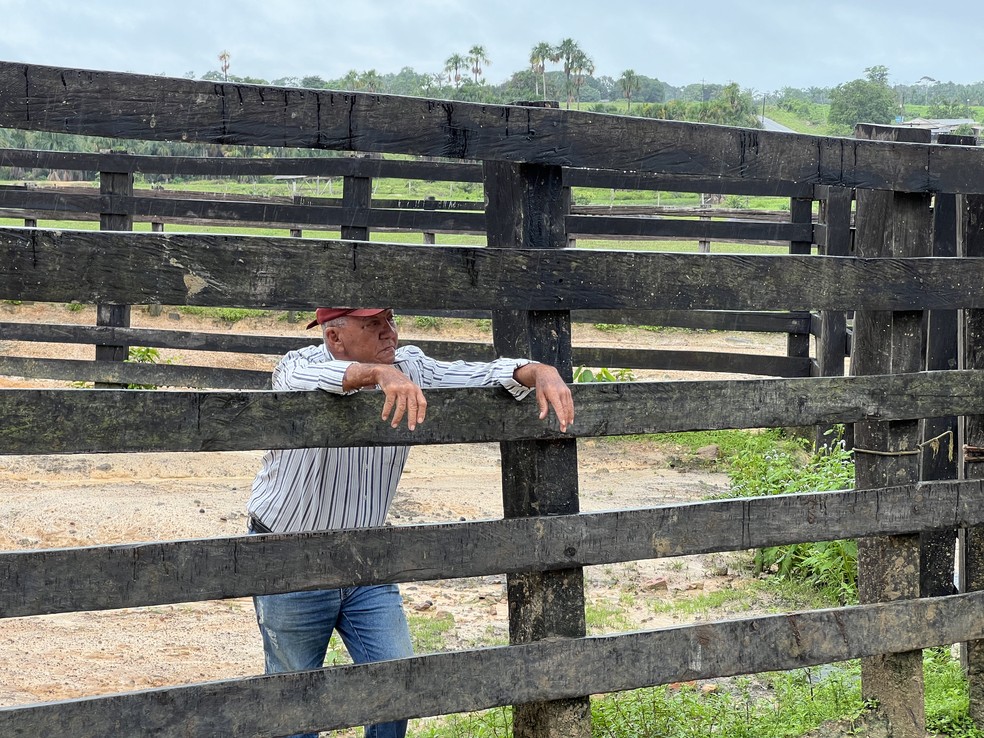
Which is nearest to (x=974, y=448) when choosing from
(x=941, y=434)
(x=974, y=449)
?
(x=974, y=449)

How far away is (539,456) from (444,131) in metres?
0.91

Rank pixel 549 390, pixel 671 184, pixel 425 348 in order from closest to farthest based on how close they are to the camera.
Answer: pixel 549 390 → pixel 425 348 → pixel 671 184

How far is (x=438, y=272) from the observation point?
3.02 meters

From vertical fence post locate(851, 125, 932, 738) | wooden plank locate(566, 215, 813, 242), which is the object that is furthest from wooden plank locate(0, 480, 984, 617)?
wooden plank locate(566, 215, 813, 242)

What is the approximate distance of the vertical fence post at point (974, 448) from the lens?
4109mm

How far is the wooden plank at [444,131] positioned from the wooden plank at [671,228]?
22.6 ft

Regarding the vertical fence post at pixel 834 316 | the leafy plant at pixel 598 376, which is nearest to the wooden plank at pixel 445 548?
the vertical fence post at pixel 834 316

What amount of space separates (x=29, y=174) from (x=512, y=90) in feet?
275

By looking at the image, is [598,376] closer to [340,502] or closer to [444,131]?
[340,502]

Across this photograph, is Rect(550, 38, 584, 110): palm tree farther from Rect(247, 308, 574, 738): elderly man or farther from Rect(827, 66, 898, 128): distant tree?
Rect(247, 308, 574, 738): elderly man

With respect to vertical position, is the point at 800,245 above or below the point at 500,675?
above

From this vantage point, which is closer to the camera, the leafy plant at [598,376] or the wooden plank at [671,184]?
the wooden plank at [671,184]

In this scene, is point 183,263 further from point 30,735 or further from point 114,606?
point 30,735

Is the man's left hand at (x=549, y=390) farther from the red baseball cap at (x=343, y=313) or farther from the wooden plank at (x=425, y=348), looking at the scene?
the wooden plank at (x=425, y=348)
